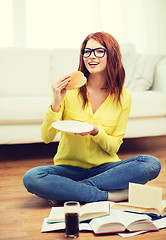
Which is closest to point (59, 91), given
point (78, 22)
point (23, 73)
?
point (23, 73)

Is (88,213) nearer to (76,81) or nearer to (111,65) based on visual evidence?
(76,81)

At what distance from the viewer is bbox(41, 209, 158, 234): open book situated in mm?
1409

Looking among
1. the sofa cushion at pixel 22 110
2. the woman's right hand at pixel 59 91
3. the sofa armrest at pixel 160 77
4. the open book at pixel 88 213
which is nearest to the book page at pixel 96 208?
the open book at pixel 88 213

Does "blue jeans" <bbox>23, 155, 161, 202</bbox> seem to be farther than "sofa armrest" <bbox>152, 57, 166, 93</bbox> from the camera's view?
No

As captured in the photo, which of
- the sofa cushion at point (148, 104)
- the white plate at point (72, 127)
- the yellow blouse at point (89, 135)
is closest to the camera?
the white plate at point (72, 127)

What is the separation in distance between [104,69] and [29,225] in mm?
813

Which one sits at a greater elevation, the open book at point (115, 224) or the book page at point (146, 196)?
the book page at point (146, 196)

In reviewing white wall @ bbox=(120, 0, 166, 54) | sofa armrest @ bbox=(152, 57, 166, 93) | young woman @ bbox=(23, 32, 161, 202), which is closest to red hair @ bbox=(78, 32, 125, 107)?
young woman @ bbox=(23, 32, 161, 202)

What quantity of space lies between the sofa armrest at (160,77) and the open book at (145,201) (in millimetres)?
1931

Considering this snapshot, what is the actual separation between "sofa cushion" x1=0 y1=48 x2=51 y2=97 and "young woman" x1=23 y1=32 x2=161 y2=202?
1436 millimetres

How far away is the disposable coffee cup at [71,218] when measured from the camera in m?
1.31

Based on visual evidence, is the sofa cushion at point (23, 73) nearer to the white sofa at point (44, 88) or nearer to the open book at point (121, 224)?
the white sofa at point (44, 88)

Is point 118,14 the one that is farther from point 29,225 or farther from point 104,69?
point 29,225

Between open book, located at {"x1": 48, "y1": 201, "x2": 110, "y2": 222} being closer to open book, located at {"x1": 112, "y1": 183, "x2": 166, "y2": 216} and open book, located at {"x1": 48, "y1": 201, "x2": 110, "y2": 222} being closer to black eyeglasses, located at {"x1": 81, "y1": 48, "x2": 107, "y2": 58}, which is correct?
open book, located at {"x1": 112, "y1": 183, "x2": 166, "y2": 216}
